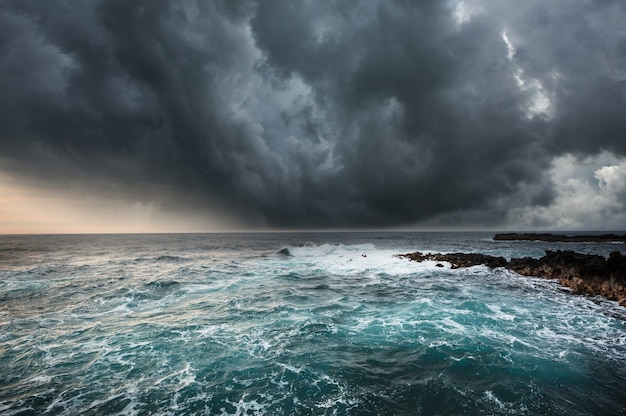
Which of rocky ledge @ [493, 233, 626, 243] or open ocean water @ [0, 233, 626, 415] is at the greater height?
open ocean water @ [0, 233, 626, 415]

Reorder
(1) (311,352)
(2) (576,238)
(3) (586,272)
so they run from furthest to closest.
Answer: (2) (576,238)
(3) (586,272)
(1) (311,352)

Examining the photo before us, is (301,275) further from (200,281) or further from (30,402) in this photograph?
(30,402)

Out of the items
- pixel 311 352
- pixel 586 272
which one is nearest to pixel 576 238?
pixel 586 272

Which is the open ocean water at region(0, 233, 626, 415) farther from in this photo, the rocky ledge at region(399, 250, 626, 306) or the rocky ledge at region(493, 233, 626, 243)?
the rocky ledge at region(493, 233, 626, 243)

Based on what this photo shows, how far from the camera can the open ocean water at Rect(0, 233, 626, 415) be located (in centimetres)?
800

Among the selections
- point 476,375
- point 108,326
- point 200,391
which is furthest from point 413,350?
point 108,326

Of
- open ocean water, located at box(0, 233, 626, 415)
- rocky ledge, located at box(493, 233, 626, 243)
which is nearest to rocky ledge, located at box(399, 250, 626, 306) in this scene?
open ocean water, located at box(0, 233, 626, 415)

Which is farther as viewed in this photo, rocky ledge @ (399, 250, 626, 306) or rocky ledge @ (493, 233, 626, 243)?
rocky ledge @ (493, 233, 626, 243)

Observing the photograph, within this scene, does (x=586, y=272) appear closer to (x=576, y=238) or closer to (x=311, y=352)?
(x=311, y=352)

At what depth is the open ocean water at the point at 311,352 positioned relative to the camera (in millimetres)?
8000

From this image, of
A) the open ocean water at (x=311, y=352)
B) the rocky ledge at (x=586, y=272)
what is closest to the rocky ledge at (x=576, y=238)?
the rocky ledge at (x=586, y=272)

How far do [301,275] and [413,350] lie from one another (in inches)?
784

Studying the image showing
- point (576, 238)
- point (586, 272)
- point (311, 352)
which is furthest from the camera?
point (576, 238)

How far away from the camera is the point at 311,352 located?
11.3 m
